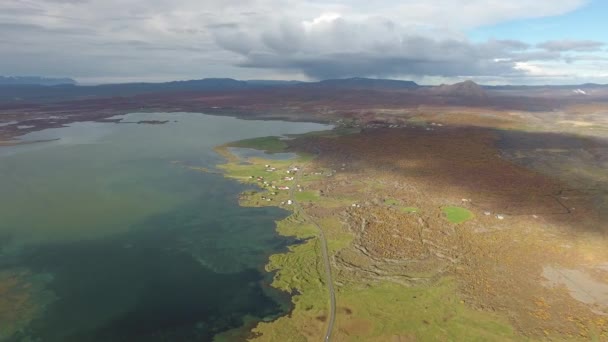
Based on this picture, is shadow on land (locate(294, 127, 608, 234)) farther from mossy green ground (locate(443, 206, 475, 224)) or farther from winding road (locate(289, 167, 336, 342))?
winding road (locate(289, 167, 336, 342))

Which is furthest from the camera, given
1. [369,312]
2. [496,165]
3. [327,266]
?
[496,165]

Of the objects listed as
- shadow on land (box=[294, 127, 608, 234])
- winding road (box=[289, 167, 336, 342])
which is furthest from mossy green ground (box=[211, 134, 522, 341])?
shadow on land (box=[294, 127, 608, 234])

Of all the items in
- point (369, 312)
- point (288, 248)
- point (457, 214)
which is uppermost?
point (457, 214)

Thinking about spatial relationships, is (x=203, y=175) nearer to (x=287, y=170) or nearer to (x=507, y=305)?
(x=287, y=170)

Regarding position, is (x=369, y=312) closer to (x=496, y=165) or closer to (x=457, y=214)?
(x=457, y=214)

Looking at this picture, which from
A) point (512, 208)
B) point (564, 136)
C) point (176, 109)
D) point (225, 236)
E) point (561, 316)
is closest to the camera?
point (561, 316)

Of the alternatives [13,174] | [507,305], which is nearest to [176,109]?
[13,174]

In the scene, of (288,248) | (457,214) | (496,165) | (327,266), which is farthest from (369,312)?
(496,165)
